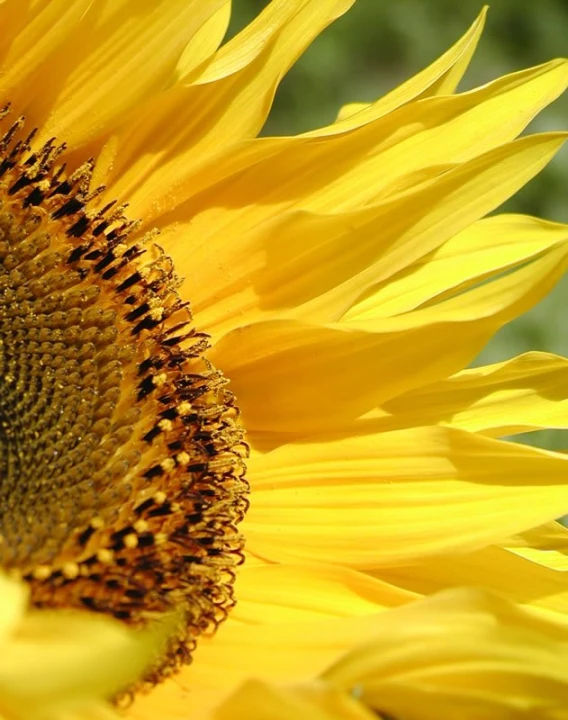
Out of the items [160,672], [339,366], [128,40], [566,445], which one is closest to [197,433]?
[339,366]

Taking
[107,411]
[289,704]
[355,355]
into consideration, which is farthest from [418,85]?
[289,704]

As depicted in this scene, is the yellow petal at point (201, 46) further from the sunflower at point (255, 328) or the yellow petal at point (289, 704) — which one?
the yellow petal at point (289, 704)

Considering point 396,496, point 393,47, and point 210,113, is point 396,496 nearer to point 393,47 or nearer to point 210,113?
point 210,113

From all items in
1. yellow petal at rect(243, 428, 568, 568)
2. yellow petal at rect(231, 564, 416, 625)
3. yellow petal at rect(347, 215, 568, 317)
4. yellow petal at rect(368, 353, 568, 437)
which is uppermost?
yellow petal at rect(347, 215, 568, 317)

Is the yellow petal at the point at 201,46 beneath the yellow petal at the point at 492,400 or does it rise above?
above

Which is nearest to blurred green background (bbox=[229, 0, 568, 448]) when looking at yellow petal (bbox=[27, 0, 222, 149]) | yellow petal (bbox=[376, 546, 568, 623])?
yellow petal (bbox=[27, 0, 222, 149])

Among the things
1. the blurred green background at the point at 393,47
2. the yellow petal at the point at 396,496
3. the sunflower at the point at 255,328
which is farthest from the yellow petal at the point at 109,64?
the blurred green background at the point at 393,47

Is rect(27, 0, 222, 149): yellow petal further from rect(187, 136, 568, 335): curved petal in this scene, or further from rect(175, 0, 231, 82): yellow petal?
rect(187, 136, 568, 335): curved petal
